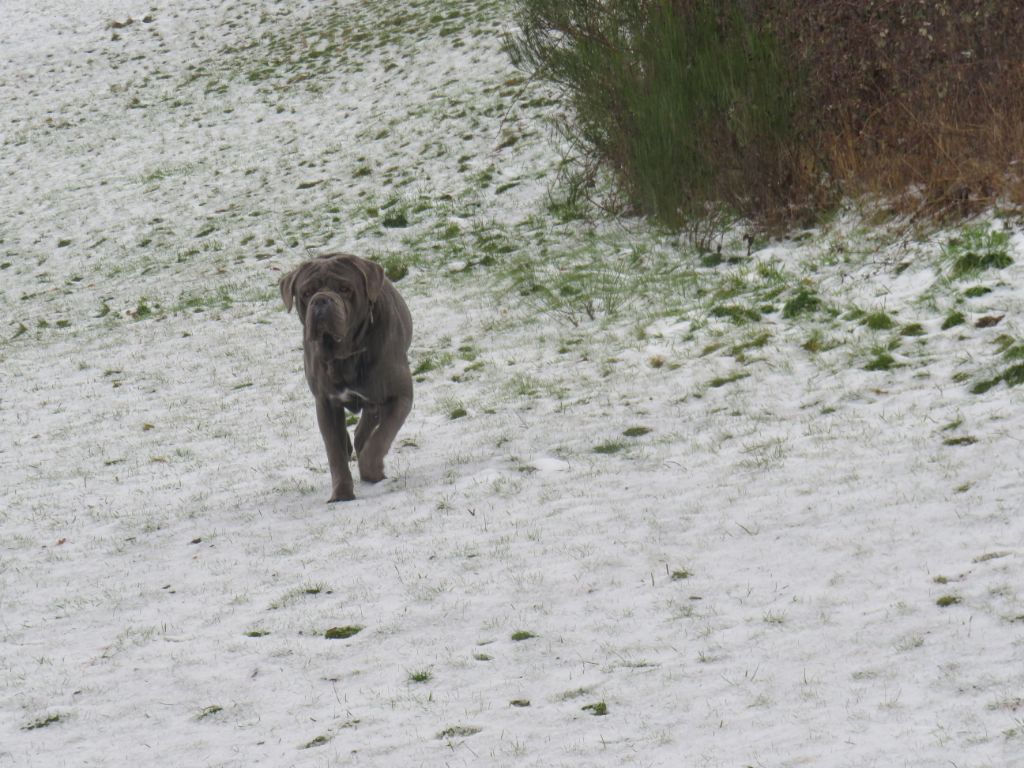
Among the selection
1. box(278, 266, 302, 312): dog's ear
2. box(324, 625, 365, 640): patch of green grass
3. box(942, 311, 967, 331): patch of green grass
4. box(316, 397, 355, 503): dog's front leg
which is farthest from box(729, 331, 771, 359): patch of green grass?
box(324, 625, 365, 640): patch of green grass

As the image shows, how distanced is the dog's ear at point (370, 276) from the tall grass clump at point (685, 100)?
16.2 feet

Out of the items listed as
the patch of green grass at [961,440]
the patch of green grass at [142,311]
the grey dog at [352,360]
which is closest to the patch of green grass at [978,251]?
the patch of green grass at [961,440]

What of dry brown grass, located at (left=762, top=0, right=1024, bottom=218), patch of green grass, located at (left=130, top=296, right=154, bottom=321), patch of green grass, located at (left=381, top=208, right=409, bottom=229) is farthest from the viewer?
patch of green grass, located at (left=381, top=208, right=409, bottom=229)

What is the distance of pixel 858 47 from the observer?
32.9 feet

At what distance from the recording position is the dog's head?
633cm

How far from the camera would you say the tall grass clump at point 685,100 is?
33.9 feet

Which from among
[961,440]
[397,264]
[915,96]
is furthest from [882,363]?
[397,264]

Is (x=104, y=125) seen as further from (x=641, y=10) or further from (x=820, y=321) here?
(x=820, y=321)

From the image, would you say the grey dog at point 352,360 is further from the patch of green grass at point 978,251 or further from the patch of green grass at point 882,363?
the patch of green grass at point 978,251

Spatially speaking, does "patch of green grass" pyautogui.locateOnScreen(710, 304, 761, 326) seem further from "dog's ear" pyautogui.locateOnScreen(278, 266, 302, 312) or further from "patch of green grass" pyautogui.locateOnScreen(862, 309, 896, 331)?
"dog's ear" pyautogui.locateOnScreen(278, 266, 302, 312)

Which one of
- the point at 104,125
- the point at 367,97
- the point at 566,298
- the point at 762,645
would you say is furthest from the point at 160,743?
the point at 104,125

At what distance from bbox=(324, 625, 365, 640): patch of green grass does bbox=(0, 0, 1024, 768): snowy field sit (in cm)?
6

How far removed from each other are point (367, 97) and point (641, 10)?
33.9ft

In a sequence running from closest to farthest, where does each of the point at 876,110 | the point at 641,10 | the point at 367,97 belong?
the point at 876,110 < the point at 641,10 < the point at 367,97
